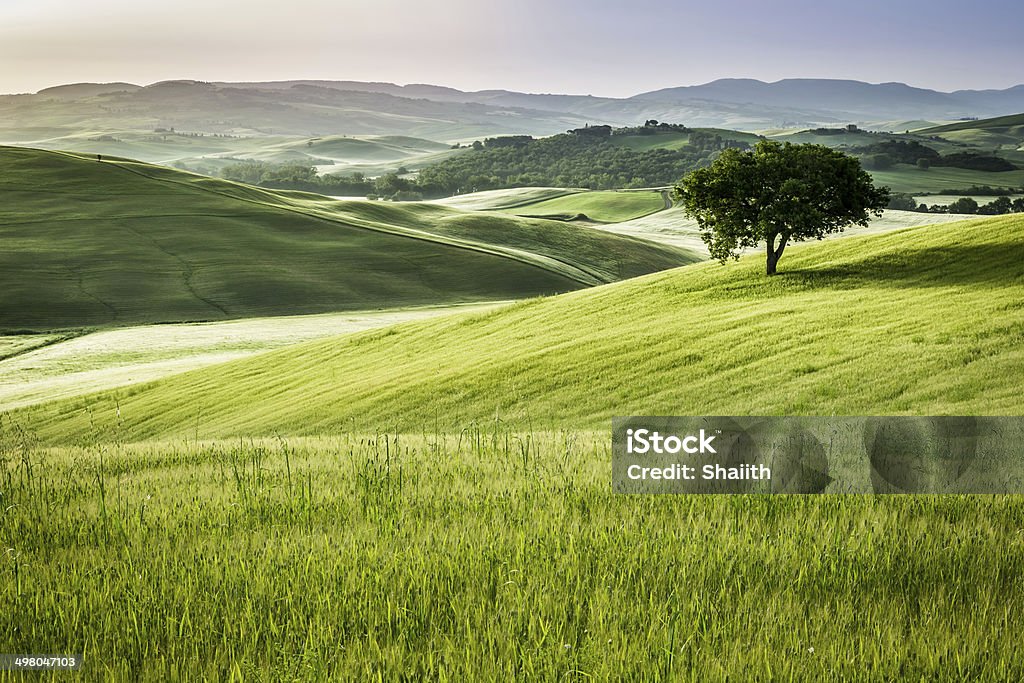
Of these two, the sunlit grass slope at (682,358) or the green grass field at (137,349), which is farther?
the green grass field at (137,349)

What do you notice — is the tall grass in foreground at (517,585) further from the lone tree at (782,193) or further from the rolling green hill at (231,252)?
the rolling green hill at (231,252)

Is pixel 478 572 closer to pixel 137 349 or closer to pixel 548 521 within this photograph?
pixel 548 521

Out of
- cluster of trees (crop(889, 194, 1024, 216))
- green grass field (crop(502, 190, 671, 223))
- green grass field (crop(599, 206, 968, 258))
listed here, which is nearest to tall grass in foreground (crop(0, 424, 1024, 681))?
green grass field (crop(599, 206, 968, 258))

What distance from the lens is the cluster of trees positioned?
13388 cm

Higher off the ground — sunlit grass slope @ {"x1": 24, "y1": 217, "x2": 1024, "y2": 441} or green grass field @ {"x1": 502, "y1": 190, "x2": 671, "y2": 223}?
green grass field @ {"x1": 502, "y1": 190, "x2": 671, "y2": 223}

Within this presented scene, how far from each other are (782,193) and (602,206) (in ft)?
503

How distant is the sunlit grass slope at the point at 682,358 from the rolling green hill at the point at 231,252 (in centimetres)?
4540

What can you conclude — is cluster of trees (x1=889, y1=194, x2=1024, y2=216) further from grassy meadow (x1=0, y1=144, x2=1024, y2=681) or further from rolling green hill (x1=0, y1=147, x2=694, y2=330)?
grassy meadow (x1=0, y1=144, x2=1024, y2=681)

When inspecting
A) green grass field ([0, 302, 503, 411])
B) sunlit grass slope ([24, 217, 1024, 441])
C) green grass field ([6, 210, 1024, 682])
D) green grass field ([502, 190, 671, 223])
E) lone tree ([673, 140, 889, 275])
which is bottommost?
green grass field ([0, 302, 503, 411])

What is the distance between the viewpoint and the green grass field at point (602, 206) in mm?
175750

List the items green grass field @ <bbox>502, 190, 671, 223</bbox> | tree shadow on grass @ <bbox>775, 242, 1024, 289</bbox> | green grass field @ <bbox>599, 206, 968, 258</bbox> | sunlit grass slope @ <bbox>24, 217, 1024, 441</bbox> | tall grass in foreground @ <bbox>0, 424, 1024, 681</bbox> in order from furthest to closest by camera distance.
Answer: green grass field @ <bbox>502, 190, 671, 223</bbox>
green grass field @ <bbox>599, 206, 968, 258</bbox>
tree shadow on grass @ <bbox>775, 242, 1024, 289</bbox>
sunlit grass slope @ <bbox>24, 217, 1024, 441</bbox>
tall grass in foreground @ <bbox>0, 424, 1024, 681</bbox>

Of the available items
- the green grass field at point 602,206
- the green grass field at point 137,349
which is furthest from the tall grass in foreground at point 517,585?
the green grass field at point 602,206

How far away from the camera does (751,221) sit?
33.8 meters

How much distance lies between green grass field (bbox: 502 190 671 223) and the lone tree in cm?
13677
